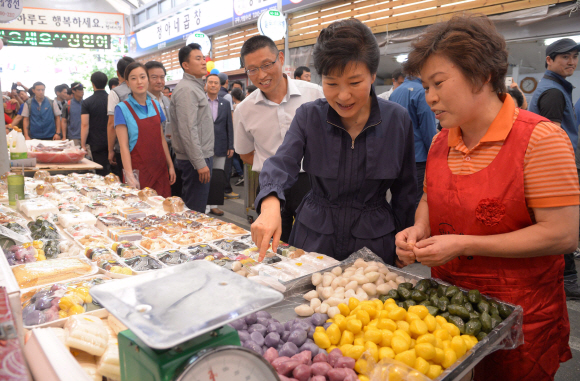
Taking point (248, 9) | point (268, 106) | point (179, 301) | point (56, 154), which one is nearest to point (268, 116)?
point (268, 106)

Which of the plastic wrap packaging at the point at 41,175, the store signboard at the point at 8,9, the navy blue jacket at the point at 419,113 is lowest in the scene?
the plastic wrap packaging at the point at 41,175

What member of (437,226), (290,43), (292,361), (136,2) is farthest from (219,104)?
(136,2)

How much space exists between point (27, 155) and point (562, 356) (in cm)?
497

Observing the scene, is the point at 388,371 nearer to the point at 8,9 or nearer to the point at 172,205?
the point at 172,205

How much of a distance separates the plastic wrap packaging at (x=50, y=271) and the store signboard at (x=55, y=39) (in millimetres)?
14897

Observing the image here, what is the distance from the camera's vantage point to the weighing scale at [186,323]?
62cm

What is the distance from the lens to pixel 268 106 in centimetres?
288

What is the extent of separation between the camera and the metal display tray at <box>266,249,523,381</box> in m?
0.98

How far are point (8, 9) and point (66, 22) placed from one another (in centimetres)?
1089

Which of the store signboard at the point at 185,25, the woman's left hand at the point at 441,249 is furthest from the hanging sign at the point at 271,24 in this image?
the woman's left hand at the point at 441,249

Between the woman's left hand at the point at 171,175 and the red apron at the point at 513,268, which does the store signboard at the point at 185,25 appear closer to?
the woman's left hand at the point at 171,175

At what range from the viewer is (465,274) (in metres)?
1.40

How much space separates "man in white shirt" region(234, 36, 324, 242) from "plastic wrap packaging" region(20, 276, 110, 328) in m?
1.48

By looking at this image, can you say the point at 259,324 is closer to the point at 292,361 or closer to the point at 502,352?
the point at 292,361
